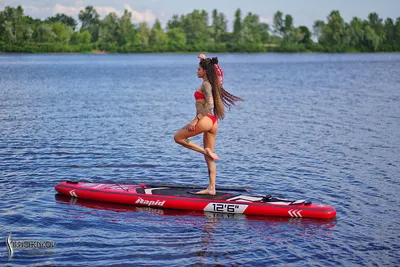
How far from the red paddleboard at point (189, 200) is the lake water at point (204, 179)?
183 mm

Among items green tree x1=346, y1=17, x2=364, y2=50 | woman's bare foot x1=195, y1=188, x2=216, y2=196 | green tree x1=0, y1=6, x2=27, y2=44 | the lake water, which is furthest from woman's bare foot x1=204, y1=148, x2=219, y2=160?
green tree x1=346, y1=17, x2=364, y2=50

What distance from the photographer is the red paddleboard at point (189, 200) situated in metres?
12.8

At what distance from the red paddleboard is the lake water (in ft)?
0.60

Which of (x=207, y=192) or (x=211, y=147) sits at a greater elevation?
(x=211, y=147)

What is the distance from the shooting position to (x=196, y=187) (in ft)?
46.5

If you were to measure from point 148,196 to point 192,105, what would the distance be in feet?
79.4

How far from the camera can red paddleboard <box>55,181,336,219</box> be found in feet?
42.0

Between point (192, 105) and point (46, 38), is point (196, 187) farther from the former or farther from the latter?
point (46, 38)

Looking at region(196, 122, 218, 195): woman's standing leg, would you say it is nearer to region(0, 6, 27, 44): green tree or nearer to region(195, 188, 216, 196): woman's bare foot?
region(195, 188, 216, 196): woman's bare foot

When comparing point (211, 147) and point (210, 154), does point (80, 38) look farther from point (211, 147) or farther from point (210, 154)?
point (210, 154)

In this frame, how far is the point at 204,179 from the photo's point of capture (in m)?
16.6

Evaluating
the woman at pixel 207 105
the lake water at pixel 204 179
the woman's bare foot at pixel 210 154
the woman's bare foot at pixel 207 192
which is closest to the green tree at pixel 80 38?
the lake water at pixel 204 179

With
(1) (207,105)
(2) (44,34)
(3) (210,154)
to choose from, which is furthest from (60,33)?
(1) (207,105)

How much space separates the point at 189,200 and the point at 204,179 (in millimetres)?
3276
